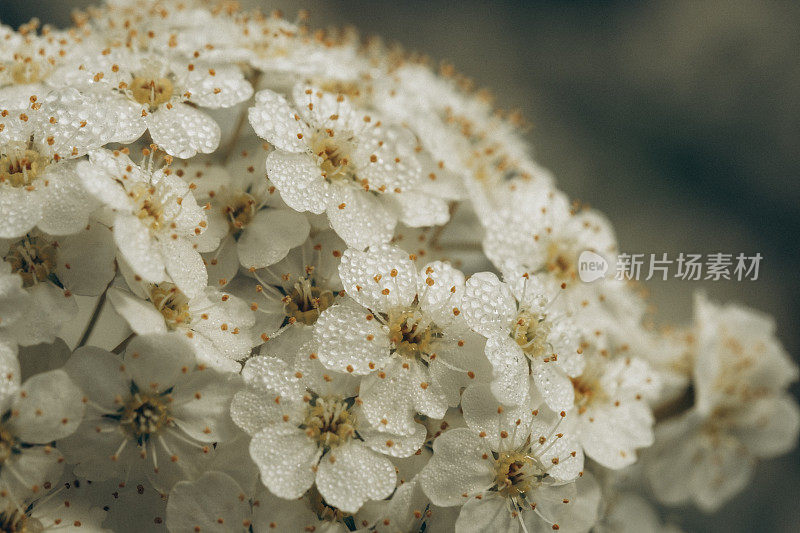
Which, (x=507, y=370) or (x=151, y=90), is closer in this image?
(x=507, y=370)

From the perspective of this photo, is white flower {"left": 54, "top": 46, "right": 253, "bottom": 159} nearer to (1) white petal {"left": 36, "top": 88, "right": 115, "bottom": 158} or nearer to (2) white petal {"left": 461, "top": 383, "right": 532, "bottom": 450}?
(1) white petal {"left": 36, "top": 88, "right": 115, "bottom": 158}

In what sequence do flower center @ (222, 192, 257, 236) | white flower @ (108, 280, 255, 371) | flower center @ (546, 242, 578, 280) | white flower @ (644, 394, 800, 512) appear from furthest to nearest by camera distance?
white flower @ (644, 394, 800, 512) → flower center @ (546, 242, 578, 280) → flower center @ (222, 192, 257, 236) → white flower @ (108, 280, 255, 371)

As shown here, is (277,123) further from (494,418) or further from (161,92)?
(494,418)

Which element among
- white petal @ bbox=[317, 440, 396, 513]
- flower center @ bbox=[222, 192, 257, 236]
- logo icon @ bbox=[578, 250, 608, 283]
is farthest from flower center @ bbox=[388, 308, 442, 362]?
logo icon @ bbox=[578, 250, 608, 283]

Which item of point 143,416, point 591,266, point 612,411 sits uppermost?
point 591,266

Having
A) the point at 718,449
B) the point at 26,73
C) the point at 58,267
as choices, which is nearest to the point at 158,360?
the point at 58,267

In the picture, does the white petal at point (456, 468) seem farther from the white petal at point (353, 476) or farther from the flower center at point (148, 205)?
the flower center at point (148, 205)
